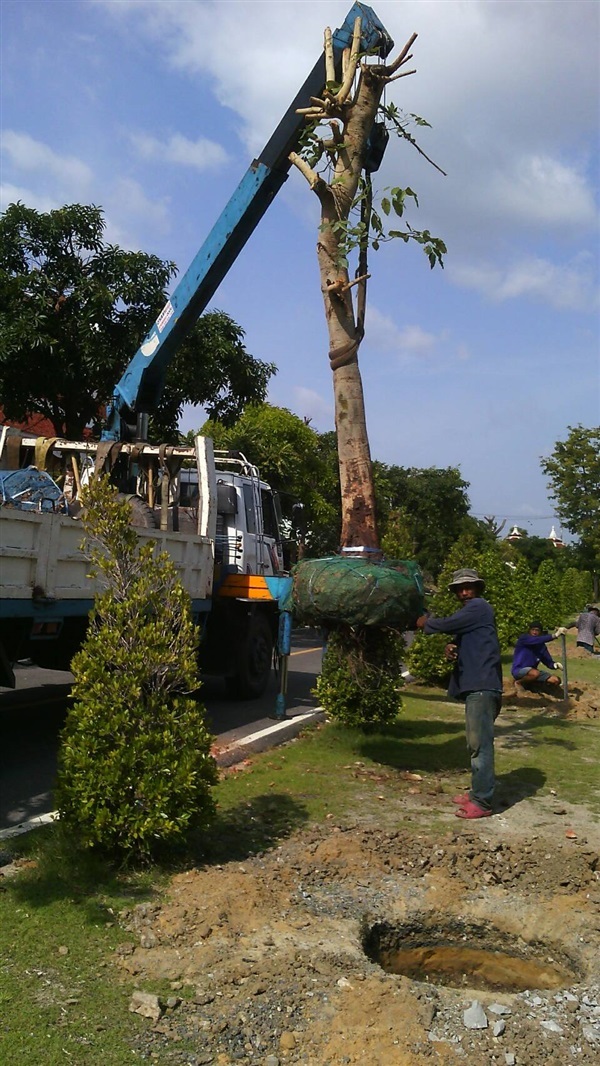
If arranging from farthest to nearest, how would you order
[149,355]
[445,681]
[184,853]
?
[445,681] < [149,355] < [184,853]

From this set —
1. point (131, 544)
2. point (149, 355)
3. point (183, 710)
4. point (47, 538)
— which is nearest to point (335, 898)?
point (183, 710)

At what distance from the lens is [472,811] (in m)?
6.25

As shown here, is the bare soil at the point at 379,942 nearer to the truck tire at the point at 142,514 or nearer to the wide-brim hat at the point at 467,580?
the wide-brim hat at the point at 467,580

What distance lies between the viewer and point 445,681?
13281 mm

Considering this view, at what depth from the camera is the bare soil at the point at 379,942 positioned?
3373 mm

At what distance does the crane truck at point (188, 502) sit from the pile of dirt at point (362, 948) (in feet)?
10.6

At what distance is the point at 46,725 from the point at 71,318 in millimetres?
8233

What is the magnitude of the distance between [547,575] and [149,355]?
44.8ft


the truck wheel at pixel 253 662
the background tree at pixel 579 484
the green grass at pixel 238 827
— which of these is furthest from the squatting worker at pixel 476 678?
the background tree at pixel 579 484

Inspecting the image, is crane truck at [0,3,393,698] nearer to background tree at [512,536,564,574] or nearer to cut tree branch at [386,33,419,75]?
cut tree branch at [386,33,419,75]

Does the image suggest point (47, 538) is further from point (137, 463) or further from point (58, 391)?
point (58, 391)

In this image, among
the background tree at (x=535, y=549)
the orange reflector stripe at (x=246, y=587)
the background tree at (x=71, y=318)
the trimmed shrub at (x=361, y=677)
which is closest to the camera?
the trimmed shrub at (x=361, y=677)

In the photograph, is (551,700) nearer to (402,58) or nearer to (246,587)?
(246,587)

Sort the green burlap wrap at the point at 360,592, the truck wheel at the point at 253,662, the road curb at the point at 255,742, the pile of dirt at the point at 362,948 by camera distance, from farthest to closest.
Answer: the truck wheel at the point at 253,662 < the green burlap wrap at the point at 360,592 < the road curb at the point at 255,742 < the pile of dirt at the point at 362,948
